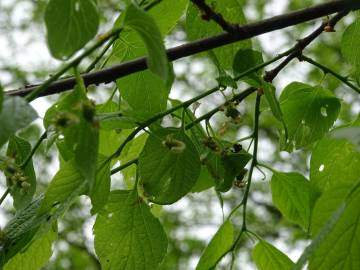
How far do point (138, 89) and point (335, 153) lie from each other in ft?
0.74

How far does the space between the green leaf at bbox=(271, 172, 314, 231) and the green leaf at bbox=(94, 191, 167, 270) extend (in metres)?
0.16

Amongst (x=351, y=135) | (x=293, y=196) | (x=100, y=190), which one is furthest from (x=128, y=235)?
(x=351, y=135)

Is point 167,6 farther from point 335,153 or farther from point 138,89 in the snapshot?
point 335,153

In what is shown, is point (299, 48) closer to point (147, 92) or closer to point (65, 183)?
point (147, 92)

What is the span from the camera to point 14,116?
0.46 m

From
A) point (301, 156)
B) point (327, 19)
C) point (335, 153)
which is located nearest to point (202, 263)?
point (335, 153)

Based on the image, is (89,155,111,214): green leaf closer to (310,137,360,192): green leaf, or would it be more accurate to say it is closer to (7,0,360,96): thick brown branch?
(7,0,360,96): thick brown branch

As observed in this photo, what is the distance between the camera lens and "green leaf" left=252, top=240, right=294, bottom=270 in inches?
29.7

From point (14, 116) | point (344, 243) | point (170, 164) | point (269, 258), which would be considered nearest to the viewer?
point (14, 116)


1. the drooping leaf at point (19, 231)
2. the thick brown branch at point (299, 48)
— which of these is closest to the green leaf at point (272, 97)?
the thick brown branch at point (299, 48)

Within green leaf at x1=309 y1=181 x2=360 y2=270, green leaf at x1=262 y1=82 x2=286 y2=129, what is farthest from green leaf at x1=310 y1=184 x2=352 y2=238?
green leaf at x1=262 y1=82 x2=286 y2=129

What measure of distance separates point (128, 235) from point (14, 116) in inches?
11.2

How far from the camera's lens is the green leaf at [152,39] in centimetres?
50

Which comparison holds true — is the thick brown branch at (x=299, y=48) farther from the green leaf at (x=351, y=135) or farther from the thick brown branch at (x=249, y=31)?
the green leaf at (x=351, y=135)
